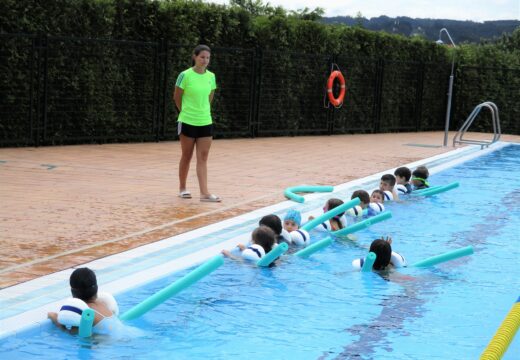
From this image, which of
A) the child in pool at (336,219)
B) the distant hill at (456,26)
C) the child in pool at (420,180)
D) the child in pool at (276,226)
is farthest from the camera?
the distant hill at (456,26)

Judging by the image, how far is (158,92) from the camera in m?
18.8

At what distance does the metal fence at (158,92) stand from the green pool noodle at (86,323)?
33.7 feet

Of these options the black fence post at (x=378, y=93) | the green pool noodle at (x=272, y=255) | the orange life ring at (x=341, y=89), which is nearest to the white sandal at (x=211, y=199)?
the green pool noodle at (x=272, y=255)

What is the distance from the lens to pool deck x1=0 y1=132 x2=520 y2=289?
25.1 feet

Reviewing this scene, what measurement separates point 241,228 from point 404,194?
486cm

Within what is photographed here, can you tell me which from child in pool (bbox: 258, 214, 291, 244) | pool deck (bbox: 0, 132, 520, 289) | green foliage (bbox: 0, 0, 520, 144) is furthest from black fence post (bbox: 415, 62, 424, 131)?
child in pool (bbox: 258, 214, 291, 244)

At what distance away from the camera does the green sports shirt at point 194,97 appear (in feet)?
34.7

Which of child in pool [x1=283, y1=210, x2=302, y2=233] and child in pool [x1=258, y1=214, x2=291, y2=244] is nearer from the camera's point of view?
child in pool [x1=258, y1=214, x2=291, y2=244]

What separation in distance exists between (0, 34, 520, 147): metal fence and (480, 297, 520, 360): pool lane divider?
40.7 feet

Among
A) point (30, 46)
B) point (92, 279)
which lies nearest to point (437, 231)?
point (92, 279)

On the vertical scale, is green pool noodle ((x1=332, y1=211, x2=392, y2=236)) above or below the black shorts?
below

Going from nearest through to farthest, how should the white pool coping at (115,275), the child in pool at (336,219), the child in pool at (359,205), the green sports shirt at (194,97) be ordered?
the white pool coping at (115,275) → the child in pool at (336,219) → the green sports shirt at (194,97) → the child in pool at (359,205)

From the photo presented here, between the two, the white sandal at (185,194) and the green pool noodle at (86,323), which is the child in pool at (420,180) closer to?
the white sandal at (185,194)

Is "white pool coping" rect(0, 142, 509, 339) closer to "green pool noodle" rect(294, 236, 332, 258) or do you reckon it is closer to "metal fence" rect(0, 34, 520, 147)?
"green pool noodle" rect(294, 236, 332, 258)
